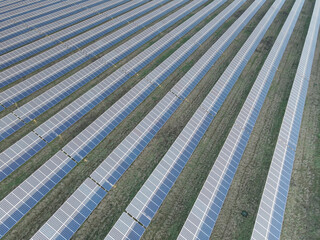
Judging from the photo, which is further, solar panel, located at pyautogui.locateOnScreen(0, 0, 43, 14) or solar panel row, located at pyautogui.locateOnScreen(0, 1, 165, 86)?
solar panel, located at pyautogui.locateOnScreen(0, 0, 43, 14)

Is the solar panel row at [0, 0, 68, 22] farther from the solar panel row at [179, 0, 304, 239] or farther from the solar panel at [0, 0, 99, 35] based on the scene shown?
the solar panel row at [179, 0, 304, 239]

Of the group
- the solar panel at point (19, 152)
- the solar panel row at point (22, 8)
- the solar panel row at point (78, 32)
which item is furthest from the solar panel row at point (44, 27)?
the solar panel at point (19, 152)

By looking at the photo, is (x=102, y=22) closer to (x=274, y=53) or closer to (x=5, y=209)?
(x=274, y=53)

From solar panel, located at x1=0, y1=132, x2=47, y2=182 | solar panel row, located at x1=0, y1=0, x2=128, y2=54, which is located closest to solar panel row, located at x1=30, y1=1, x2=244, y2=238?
solar panel, located at x1=0, y1=132, x2=47, y2=182

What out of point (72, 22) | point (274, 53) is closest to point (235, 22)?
point (274, 53)

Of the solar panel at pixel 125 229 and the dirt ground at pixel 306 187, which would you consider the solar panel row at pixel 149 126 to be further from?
the dirt ground at pixel 306 187
